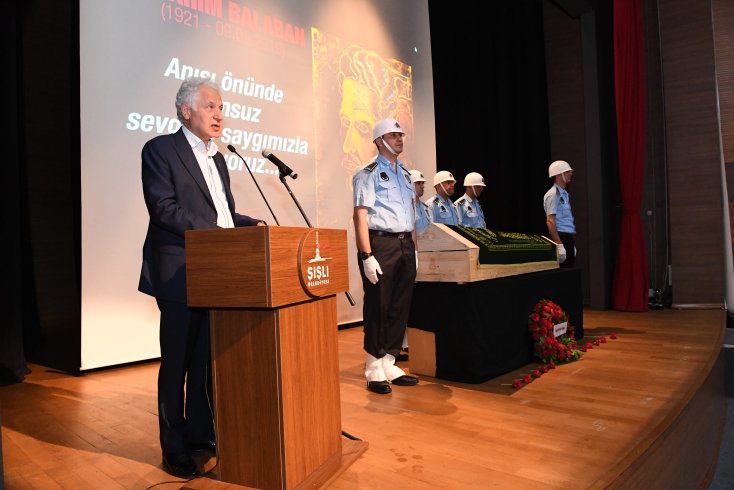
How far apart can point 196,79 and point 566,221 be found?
4138 millimetres

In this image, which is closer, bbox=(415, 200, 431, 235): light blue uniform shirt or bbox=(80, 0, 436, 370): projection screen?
bbox=(80, 0, 436, 370): projection screen

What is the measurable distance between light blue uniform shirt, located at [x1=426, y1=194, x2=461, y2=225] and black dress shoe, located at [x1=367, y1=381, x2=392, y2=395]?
2784 millimetres

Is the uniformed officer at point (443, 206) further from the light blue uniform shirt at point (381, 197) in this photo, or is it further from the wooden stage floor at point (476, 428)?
the light blue uniform shirt at point (381, 197)

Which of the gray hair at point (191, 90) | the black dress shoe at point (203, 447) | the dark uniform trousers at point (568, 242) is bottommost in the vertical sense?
the black dress shoe at point (203, 447)

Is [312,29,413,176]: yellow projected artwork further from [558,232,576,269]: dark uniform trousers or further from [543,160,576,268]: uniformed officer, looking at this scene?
[558,232,576,269]: dark uniform trousers

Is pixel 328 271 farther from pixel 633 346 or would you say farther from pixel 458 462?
pixel 633 346

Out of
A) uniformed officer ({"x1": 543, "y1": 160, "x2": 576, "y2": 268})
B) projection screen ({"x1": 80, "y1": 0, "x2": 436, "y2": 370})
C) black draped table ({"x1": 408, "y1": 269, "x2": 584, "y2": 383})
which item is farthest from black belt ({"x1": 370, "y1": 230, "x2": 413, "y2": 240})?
uniformed officer ({"x1": 543, "y1": 160, "x2": 576, "y2": 268})

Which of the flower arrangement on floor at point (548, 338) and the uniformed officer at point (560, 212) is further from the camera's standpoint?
the uniformed officer at point (560, 212)

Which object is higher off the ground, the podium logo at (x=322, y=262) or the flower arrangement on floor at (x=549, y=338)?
the podium logo at (x=322, y=262)

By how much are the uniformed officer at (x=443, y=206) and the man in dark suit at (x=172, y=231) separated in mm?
3787

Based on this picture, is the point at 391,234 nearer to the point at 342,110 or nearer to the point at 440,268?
the point at 440,268

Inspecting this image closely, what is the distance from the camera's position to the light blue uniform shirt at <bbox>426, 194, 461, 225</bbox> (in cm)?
558

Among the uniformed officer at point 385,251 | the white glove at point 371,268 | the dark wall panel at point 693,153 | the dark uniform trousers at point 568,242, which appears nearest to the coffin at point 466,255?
the uniformed officer at point 385,251

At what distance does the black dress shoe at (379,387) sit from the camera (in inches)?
120
